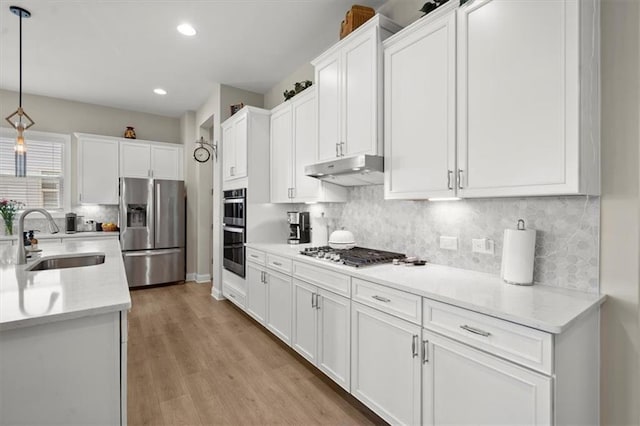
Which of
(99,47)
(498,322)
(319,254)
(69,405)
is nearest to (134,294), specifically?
(99,47)

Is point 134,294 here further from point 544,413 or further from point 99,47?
point 544,413

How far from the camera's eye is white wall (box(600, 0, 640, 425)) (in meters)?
1.36

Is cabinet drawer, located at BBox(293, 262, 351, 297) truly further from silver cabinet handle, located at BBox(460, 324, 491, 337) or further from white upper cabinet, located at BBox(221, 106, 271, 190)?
white upper cabinet, located at BBox(221, 106, 271, 190)

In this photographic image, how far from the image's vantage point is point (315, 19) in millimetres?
2910

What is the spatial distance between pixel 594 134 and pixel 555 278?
28.4 inches

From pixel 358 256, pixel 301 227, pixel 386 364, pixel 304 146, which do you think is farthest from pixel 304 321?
pixel 304 146

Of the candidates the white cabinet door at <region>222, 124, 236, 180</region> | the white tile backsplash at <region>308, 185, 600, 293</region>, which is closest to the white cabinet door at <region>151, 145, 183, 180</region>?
the white cabinet door at <region>222, 124, 236, 180</region>

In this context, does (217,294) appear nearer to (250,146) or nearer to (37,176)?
(250,146)

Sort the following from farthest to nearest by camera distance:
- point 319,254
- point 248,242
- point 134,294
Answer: point 134,294, point 248,242, point 319,254

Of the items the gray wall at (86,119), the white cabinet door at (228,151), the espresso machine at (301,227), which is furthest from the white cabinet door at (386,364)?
the gray wall at (86,119)

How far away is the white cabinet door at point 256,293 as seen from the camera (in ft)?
10.5

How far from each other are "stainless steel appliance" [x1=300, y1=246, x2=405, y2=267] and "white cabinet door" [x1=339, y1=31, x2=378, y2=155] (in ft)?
2.49

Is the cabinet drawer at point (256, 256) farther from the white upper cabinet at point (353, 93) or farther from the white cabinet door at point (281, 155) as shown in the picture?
the white upper cabinet at point (353, 93)

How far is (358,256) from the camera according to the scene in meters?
2.29
